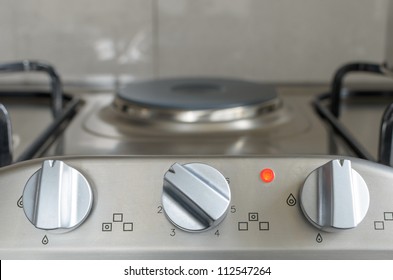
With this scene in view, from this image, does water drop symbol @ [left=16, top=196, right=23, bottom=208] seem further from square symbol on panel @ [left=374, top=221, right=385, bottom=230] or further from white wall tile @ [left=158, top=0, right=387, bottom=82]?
white wall tile @ [left=158, top=0, right=387, bottom=82]

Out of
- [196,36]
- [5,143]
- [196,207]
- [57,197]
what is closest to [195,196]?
[196,207]

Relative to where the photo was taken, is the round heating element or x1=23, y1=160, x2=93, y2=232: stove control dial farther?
the round heating element

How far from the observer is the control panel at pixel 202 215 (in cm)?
55

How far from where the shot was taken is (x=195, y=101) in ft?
2.62

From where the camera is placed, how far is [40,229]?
55 centimetres

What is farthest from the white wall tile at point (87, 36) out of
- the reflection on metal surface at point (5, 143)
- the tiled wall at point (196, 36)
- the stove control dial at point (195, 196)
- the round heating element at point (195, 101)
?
the stove control dial at point (195, 196)

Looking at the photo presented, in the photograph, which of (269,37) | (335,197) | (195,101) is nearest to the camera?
(335,197)

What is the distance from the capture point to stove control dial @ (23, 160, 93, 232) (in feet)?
1.78

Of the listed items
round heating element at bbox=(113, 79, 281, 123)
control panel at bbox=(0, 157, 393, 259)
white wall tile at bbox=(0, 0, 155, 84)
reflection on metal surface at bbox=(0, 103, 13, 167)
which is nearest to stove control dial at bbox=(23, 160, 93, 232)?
control panel at bbox=(0, 157, 393, 259)

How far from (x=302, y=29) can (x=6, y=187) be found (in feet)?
2.10

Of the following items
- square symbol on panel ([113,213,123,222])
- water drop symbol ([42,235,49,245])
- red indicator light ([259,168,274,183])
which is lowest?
water drop symbol ([42,235,49,245])

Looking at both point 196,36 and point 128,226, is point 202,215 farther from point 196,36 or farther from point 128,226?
point 196,36

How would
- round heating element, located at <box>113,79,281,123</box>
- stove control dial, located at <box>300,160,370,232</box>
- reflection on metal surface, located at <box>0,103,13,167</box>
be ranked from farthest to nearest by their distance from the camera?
round heating element, located at <box>113,79,281,123</box> < reflection on metal surface, located at <box>0,103,13,167</box> < stove control dial, located at <box>300,160,370,232</box>

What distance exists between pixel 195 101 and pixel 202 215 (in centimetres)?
28
